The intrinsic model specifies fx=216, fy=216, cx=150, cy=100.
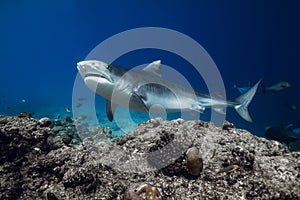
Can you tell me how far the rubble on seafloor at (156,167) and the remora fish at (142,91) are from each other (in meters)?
0.92

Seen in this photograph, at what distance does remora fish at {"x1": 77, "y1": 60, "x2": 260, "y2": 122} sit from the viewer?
471 cm

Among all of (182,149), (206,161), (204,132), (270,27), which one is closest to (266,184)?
(206,161)

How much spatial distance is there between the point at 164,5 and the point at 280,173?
11277 centimetres

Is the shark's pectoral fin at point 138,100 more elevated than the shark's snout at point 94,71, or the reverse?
the shark's snout at point 94,71

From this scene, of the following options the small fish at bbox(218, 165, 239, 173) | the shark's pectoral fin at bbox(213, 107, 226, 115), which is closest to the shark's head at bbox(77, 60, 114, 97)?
the small fish at bbox(218, 165, 239, 173)

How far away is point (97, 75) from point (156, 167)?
2.35 m

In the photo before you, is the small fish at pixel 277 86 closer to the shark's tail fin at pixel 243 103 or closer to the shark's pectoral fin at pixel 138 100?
the shark's tail fin at pixel 243 103

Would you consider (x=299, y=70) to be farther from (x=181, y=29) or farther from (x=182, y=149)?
(x=182, y=149)

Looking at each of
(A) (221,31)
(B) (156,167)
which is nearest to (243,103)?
(B) (156,167)

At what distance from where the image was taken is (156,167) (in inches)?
139

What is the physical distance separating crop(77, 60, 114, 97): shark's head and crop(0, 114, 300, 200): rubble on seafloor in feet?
4.04

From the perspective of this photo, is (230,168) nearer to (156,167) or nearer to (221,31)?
(156,167)

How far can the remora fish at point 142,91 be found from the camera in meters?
4.71

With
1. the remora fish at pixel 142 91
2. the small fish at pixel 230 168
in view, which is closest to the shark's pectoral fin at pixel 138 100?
the remora fish at pixel 142 91
